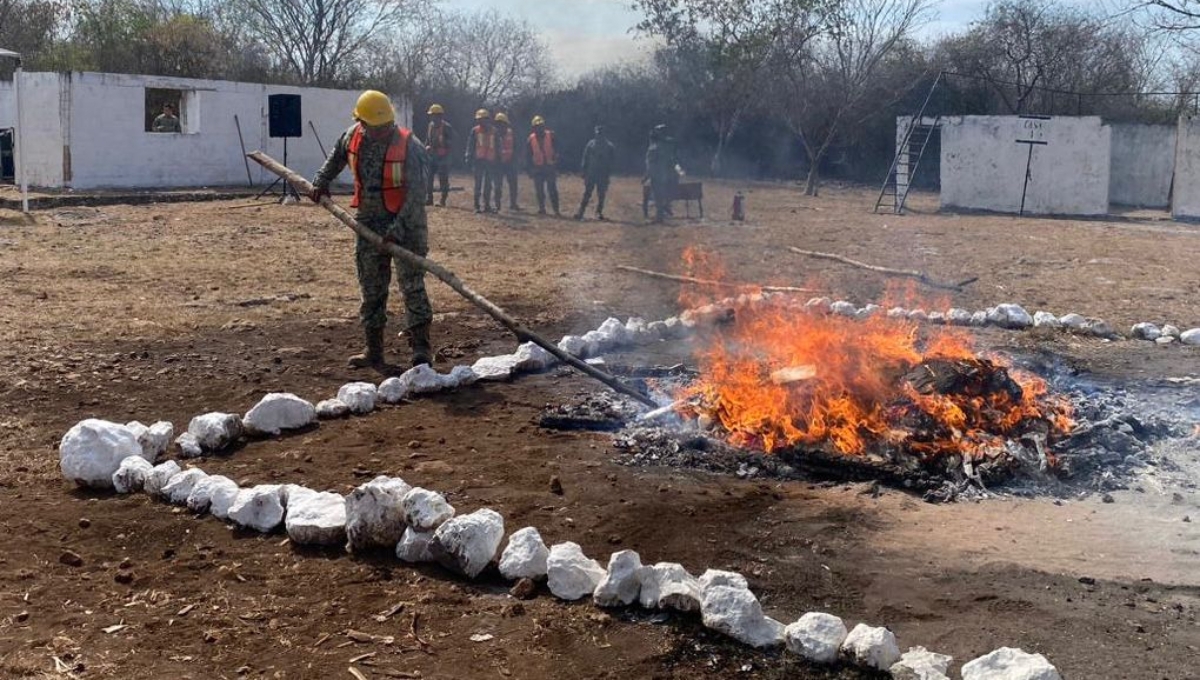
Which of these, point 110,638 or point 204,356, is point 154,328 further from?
point 110,638

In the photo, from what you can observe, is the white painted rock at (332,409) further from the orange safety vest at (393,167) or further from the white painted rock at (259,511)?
the orange safety vest at (393,167)

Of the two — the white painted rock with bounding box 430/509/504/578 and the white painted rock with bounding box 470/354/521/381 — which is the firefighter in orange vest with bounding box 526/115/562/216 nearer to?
the white painted rock with bounding box 470/354/521/381

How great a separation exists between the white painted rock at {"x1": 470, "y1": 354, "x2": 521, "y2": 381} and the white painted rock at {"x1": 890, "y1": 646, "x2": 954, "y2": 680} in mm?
4591

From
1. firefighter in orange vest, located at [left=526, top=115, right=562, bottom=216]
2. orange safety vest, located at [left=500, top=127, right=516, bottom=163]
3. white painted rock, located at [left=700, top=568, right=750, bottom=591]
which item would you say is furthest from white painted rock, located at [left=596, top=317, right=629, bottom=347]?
orange safety vest, located at [left=500, top=127, right=516, bottom=163]

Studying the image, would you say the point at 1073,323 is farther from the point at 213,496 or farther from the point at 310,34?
the point at 310,34

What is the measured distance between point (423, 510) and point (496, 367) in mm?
3315

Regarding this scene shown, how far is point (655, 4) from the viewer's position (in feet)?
122

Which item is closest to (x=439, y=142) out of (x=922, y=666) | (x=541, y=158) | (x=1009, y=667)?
(x=541, y=158)

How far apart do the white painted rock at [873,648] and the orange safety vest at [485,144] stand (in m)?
18.4

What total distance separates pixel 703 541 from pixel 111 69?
28690 millimetres

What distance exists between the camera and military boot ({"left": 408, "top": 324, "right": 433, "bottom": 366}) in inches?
319

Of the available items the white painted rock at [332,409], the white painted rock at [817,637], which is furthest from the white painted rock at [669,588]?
the white painted rock at [332,409]

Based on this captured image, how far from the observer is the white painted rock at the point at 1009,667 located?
11.2 feet

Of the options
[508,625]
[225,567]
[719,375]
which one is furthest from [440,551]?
[719,375]
